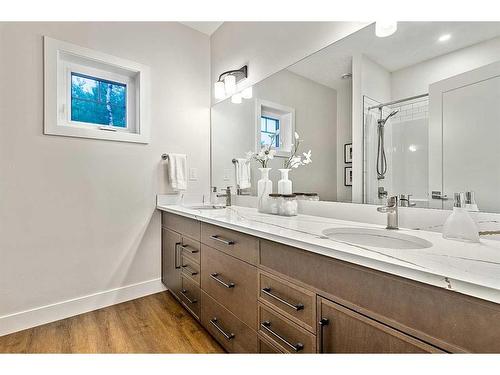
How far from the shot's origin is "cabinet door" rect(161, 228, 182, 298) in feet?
6.25

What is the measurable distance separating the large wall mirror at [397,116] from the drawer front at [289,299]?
0.68 m

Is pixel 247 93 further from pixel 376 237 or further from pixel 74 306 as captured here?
pixel 74 306

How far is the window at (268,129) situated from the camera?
1866mm

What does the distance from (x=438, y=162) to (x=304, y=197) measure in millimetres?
763

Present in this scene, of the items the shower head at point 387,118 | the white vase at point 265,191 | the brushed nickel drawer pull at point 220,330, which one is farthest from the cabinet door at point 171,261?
the shower head at point 387,118

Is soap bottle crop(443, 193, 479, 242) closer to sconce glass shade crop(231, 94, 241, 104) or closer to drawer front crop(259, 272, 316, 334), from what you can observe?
drawer front crop(259, 272, 316, 334)

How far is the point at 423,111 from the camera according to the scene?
1.11m

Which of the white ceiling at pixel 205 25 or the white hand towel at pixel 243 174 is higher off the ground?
the white ceiling at pixel 205 25

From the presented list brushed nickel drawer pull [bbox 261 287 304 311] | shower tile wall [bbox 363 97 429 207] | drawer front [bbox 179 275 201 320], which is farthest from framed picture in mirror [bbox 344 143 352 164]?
drawer front [bbox 179 275 201 320]

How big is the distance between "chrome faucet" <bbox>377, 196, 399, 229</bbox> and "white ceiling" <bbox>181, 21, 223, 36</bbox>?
2221mm

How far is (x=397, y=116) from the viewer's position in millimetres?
1198

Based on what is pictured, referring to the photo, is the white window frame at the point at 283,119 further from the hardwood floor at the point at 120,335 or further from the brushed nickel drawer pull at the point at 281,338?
the hardwood floor at the point at 120,335
